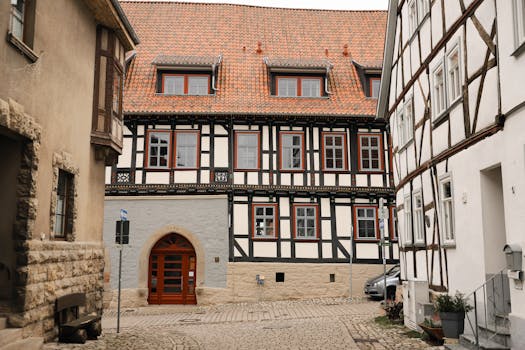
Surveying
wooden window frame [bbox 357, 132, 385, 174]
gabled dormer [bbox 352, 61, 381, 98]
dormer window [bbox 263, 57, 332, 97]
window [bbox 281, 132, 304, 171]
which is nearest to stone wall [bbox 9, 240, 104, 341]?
window [bbox 281, 132, 304, 171]

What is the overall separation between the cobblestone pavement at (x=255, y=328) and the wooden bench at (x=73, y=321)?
218 mm

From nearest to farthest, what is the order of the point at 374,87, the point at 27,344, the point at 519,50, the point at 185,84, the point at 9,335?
1. the point at 519,50
2. the point at 9,335
3. the point at 27,344
4. the point at 185,84
5. the point at 374,87

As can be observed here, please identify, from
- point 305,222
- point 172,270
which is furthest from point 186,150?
point 305,222

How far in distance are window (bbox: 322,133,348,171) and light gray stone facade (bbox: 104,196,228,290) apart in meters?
4.26

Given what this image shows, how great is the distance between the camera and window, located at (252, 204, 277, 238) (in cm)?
2186

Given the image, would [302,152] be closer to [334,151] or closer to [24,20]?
[334,151]

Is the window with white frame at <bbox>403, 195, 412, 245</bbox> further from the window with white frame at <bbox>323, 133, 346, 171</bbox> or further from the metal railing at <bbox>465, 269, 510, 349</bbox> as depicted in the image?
the window with white frame at <bbox>323, 133, 346, 171</bbox>

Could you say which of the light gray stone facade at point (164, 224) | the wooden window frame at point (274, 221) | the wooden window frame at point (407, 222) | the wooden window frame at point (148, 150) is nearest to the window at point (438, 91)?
the wooden window frame at point (407, 222)

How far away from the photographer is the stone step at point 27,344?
8.26m

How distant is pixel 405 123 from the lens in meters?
15.3

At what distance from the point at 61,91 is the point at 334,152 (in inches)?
527

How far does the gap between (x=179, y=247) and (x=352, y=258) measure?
21.6 ft

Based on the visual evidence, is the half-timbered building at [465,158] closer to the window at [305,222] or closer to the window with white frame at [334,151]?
the window at [305,222]

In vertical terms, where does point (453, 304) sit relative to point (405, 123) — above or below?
below
